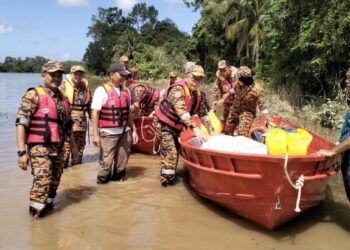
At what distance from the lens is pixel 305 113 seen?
13.6m

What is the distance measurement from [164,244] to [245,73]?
339cm

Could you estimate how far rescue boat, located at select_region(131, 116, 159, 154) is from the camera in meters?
8.56

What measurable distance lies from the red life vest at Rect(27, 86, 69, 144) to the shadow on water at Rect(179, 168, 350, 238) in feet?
7.26

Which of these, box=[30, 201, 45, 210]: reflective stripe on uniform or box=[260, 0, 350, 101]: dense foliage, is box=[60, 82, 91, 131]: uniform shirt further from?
box=[260, 0, 350, 101]: dense foliage

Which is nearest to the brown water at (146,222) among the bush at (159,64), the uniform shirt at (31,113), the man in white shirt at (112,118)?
the man in white shirt at (112,118)

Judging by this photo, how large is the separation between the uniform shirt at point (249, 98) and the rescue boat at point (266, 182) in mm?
2172

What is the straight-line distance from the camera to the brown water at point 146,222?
182 inches

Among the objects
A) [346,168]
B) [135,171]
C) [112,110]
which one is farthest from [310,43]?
[346,168]

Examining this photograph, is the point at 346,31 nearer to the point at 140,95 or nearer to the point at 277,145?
the point at 140,95

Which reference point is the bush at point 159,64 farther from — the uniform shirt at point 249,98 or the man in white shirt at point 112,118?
the man in white shirt at point 112,118

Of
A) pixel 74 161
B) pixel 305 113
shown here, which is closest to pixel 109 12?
pixel 305 113

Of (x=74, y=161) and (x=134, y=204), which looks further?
(x=74, y=161)

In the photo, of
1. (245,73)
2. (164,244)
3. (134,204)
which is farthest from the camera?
(245,73)

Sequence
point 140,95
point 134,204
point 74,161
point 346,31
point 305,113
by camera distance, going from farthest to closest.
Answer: point 305,113, point 346,31, point 140,95, point 74,161, point 134,204
